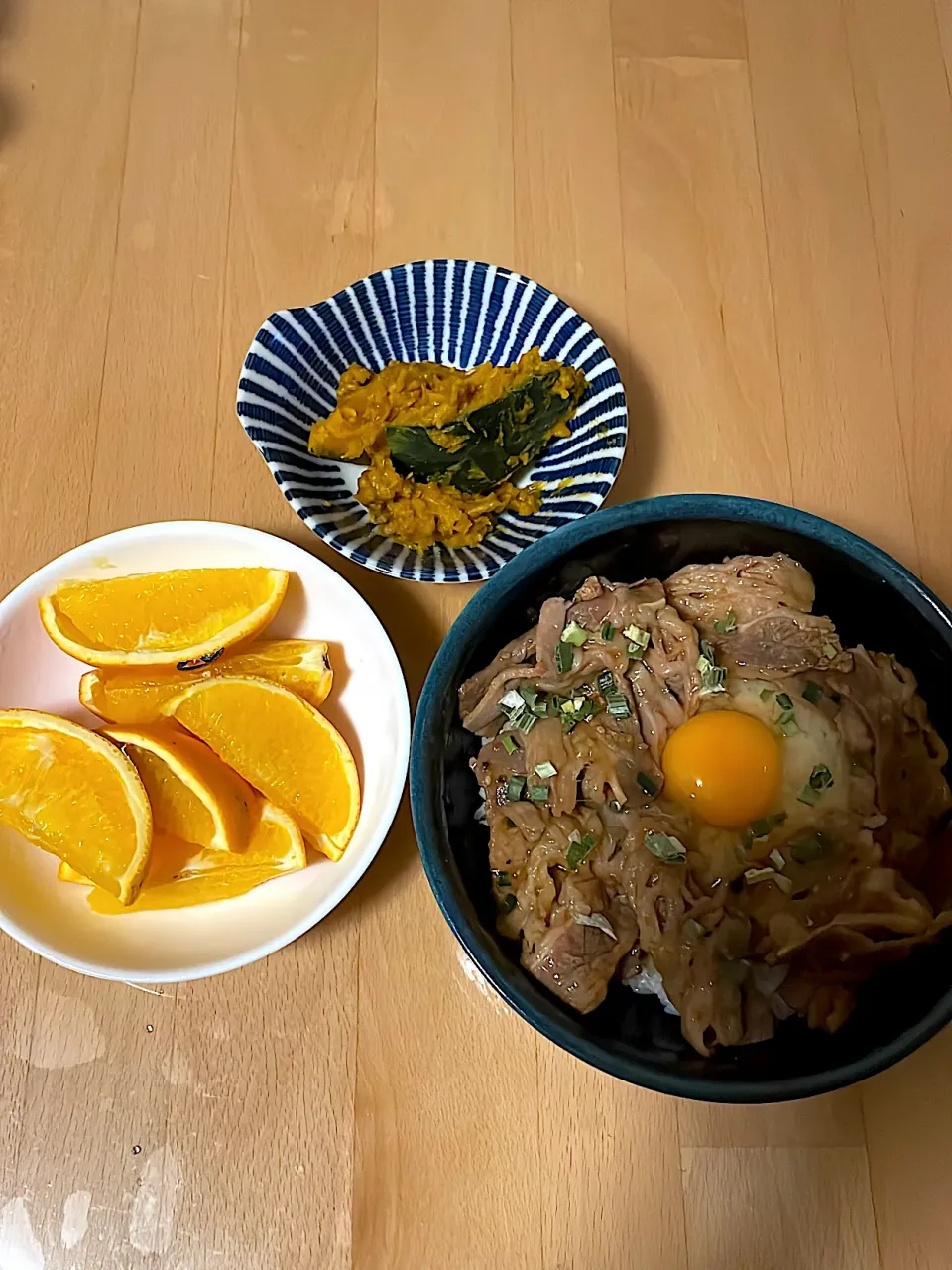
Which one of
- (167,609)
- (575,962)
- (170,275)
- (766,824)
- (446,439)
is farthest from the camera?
(170,275)

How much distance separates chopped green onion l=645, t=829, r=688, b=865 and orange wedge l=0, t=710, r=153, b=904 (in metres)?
0.60

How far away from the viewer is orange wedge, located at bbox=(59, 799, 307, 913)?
4.16ft

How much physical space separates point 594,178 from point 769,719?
1124 millimetres

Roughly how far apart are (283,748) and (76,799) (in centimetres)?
25

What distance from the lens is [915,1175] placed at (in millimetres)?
1317

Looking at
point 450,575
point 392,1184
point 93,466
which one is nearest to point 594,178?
point 450,575

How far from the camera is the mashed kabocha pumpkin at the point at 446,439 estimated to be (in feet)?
4.83

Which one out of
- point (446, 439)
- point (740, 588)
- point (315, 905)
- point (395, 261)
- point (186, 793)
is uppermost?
point (395, 261)

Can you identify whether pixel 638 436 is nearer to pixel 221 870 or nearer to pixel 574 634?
pixel 574 634

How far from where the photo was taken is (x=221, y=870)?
129 cm

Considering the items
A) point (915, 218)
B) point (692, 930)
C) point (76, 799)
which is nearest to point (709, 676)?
point (692, 930)

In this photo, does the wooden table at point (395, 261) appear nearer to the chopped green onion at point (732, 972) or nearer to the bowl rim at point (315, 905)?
the bowl rim at point (315, 905)

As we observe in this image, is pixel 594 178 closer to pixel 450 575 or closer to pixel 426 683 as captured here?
pixel 450 575

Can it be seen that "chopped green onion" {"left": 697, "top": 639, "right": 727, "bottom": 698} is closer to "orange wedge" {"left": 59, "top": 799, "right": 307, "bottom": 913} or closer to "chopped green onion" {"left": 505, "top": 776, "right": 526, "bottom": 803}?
"chopped green onion" {"left": 505, "top": 776, "right": 526, "bottom": 803}
